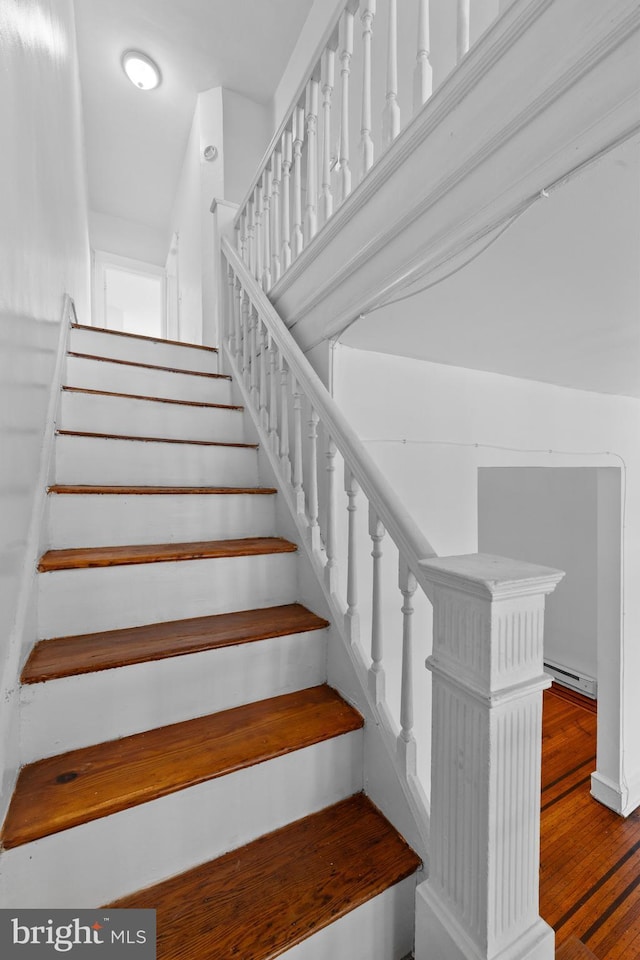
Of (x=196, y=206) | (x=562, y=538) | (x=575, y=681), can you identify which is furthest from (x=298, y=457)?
(x=575, y=681)

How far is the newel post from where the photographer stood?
694mm

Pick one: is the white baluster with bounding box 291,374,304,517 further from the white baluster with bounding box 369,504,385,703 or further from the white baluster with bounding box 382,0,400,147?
the white baluster with bounding box 382,0,400,147

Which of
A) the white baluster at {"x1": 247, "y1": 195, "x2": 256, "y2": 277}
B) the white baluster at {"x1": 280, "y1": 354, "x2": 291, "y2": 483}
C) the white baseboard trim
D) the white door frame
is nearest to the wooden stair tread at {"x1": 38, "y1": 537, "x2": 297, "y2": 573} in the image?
the white baluster at {"x1": 280, "y1": 354, "x2": 291, "y2": 483}

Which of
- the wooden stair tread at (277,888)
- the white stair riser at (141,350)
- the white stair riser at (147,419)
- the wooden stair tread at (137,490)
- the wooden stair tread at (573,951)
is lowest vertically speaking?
the wooden stair tread at (573,951)

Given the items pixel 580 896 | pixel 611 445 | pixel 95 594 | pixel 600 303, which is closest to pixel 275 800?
pixel 95 594

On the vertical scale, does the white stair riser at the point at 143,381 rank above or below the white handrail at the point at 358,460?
above

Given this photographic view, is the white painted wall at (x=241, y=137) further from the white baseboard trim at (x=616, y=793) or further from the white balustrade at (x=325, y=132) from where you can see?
the white baseboard trim at (x=616, y=793)

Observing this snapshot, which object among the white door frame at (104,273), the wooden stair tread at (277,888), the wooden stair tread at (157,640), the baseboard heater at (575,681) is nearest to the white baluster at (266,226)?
the wooden stair tread at (157,640)

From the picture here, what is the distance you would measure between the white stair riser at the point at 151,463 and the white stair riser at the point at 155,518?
0.67ft

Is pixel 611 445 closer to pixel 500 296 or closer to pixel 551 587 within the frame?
pixel 500 296

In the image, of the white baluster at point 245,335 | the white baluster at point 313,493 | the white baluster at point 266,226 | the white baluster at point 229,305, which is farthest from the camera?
the white baluster at point 229,305

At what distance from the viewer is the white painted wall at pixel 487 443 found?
5.44ft

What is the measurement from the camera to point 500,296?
120 centimetres

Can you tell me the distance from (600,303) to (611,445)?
162 centimetres
